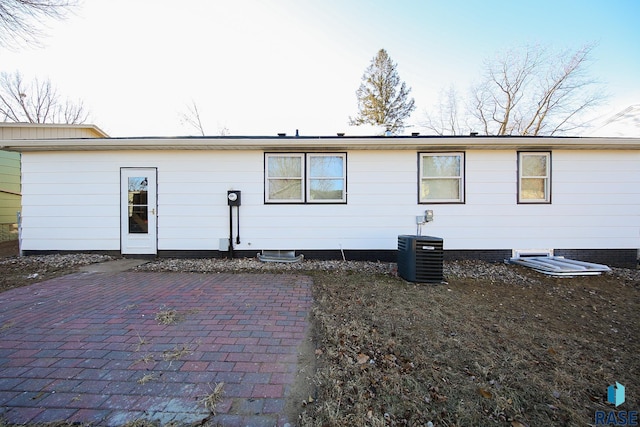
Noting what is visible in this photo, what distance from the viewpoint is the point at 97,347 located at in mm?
2311

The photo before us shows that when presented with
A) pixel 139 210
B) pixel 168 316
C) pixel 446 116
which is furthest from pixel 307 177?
pixel 446 116

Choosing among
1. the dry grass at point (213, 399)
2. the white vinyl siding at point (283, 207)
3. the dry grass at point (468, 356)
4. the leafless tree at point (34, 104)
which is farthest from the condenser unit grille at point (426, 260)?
the leafless tree at point (34, 104)

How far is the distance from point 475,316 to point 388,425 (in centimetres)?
218

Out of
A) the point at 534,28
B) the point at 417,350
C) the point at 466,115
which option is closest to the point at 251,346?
the point at 417,350

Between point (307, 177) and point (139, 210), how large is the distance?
408 centimetres

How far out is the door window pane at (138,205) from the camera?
600 cm

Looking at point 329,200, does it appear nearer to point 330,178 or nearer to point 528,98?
point 330,178

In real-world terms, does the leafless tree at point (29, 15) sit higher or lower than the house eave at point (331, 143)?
higher

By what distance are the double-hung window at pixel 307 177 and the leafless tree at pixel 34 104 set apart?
22.6m

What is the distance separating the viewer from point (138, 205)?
237 inches

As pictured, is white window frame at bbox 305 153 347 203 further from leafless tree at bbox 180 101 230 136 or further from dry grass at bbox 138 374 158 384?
leafless tree at bbox 180 101 230 136

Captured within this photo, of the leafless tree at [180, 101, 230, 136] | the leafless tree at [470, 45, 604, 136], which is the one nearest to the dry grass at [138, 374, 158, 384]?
the leafless tree at [180, 101, 230, 136]

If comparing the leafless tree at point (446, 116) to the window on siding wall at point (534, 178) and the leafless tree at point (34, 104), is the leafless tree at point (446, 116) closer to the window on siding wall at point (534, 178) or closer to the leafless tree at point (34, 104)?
the window on siding wall at point (534, 178)

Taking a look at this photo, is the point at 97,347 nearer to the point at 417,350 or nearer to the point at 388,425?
the point at 388,425
